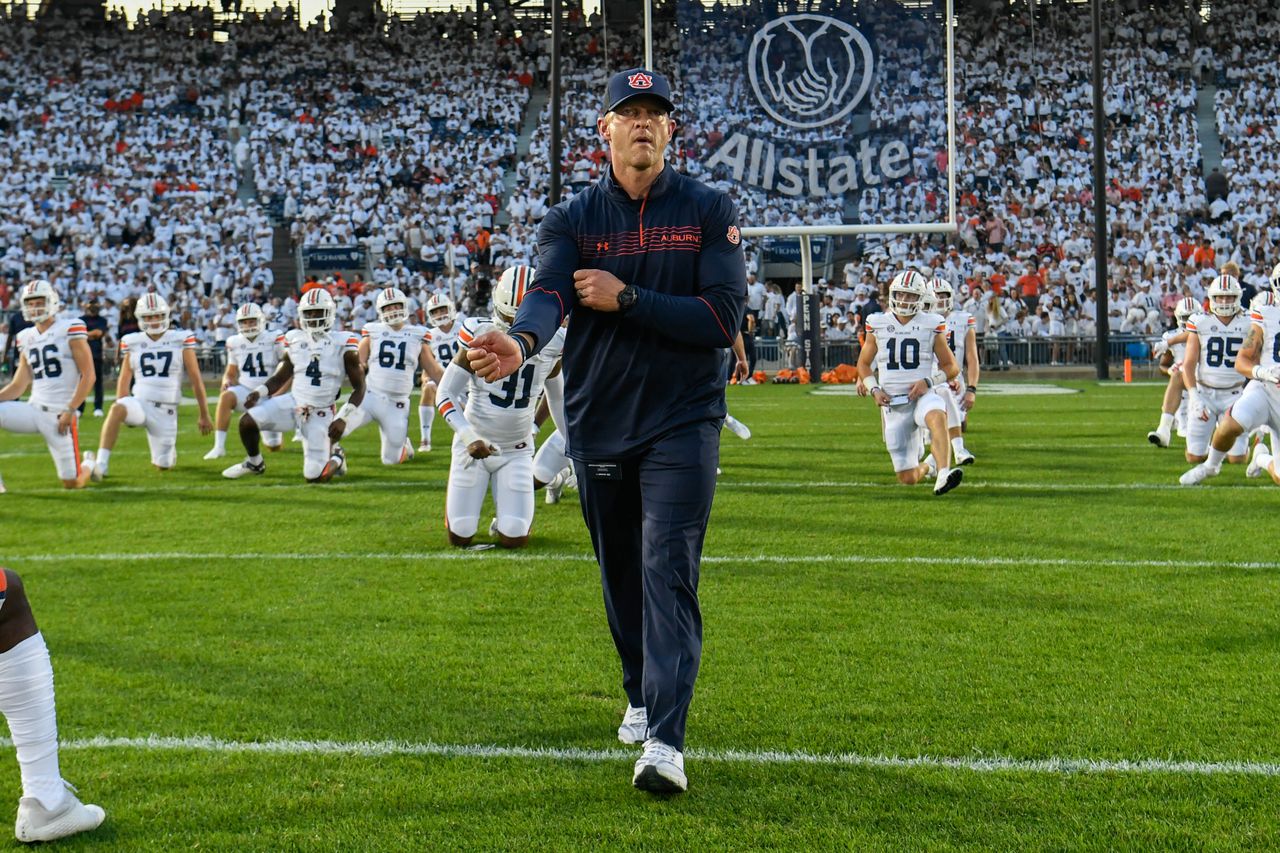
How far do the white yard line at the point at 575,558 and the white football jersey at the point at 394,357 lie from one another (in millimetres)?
5568

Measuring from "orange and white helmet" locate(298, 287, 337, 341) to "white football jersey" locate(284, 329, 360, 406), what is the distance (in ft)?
0.26

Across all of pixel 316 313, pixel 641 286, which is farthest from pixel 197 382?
pixel 641 286

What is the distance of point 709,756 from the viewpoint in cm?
432

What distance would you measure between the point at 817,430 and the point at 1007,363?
11.4 meters

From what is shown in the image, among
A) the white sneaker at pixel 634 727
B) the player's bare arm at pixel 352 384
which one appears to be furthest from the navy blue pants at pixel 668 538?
the player's bare arm at pixel 352 384

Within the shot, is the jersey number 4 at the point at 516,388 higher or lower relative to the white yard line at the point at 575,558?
higher

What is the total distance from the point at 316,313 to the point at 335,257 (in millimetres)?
18961

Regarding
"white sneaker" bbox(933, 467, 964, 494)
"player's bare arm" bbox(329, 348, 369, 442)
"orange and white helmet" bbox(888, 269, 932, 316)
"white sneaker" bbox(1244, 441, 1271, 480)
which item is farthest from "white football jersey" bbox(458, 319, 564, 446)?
"white sneaker" bbox(1244, 441, 1271, 480)

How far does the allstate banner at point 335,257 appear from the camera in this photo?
3150cm

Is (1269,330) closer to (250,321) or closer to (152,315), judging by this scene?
(250,321)

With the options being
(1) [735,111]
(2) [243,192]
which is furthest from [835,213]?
(2) [243,192]

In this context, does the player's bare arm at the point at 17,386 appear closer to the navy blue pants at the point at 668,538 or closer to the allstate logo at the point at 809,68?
the navy blue pants at the point at 668,538

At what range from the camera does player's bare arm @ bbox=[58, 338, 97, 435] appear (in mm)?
11625

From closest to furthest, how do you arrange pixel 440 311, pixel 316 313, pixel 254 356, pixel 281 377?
1. pixel 281 377
2. pixel 316 313
3. pixel 254 356
4. pixel 440 311
